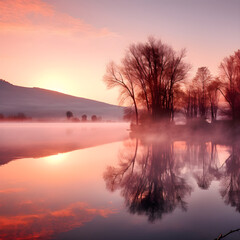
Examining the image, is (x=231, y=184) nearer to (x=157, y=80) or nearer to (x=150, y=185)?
(x=150, y=185)

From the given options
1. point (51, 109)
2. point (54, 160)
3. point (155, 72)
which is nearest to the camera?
point (54, 160)

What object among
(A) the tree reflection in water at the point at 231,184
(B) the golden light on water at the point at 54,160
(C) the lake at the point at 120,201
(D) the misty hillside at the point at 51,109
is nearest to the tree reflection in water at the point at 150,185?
(C) the lake at the point at 120,201

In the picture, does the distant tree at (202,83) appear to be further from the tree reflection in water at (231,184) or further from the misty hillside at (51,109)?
the misty hillside at (51,109)

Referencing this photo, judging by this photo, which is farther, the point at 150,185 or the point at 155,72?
the point at 155,72

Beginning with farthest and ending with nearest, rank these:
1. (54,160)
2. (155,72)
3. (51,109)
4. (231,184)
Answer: (51,109), (155,72), (54,160), (231,184)

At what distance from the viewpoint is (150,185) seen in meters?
8.95

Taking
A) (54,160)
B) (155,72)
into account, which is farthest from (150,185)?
(155,72)

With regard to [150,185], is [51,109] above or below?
above

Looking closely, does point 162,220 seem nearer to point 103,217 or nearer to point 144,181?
point 103,217

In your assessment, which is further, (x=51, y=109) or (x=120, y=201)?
(x=51, y=109)

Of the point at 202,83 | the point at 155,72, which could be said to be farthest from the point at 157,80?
the point at 202,83

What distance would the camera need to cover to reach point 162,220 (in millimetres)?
5945

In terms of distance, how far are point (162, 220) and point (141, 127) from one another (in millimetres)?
33884

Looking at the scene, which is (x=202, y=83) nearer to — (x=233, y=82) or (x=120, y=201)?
(x=233, y=82)
